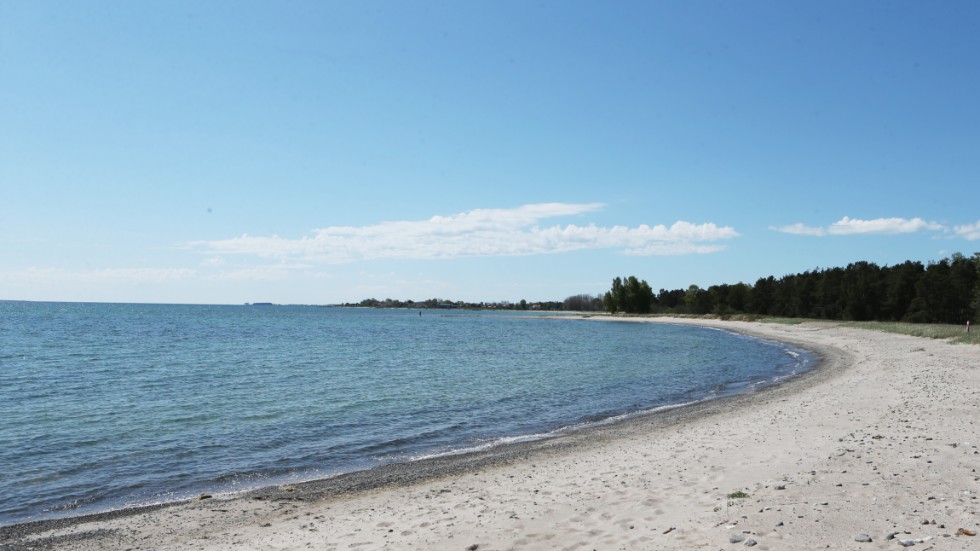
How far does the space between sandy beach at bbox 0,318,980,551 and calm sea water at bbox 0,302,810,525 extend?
2000 millimetres

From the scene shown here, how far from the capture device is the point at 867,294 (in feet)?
299

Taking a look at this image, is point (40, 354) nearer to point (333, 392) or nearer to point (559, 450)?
point (333, 392)

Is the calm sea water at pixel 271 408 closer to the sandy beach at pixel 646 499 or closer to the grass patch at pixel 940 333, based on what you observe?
the sandy beach at pixel 646 499

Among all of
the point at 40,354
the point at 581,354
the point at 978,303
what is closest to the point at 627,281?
the point at 978,303

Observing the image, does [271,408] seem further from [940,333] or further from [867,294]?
[867,294]

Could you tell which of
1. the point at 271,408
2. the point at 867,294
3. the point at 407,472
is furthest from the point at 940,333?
the point at 407,472

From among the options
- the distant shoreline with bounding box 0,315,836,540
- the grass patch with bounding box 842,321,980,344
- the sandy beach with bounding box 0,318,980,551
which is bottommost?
the distant shoreline with bounding box 0,315,836,540

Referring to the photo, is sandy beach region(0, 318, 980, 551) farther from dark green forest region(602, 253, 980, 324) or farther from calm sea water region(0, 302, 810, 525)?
dark green forest region(602, 253, 980, 324)

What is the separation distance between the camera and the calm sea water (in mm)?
14680

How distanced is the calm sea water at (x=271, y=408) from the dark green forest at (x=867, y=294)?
42.6 meters

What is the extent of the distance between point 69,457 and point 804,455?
17.8m

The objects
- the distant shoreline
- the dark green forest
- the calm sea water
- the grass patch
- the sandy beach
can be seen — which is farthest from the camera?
the dark green forest

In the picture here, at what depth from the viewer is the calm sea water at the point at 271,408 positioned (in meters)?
14.7

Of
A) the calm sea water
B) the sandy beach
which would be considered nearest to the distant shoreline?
the sandy beach
